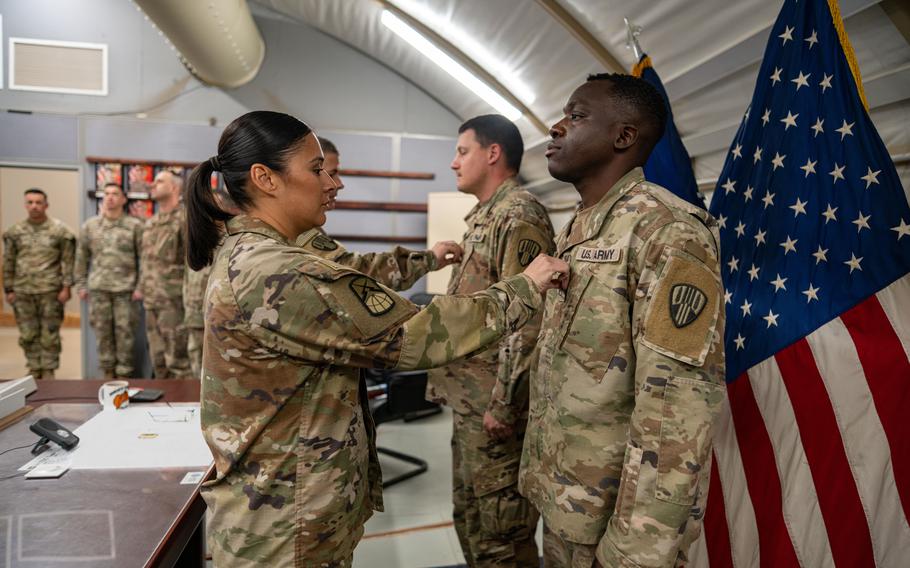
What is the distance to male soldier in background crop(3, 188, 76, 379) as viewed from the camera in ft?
15.8

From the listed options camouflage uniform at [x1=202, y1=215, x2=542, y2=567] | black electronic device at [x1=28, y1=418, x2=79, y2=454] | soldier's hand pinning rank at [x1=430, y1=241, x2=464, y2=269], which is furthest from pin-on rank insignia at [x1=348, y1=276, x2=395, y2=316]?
black electronic device at [x1=28, y1=418, x2=79, y2=454]

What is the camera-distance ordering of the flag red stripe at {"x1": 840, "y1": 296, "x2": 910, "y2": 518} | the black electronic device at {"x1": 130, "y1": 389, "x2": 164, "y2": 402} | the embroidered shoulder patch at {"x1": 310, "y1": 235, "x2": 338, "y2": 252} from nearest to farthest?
the flag red stripe at {"x1": 840, "y1": 296, "x2": 910, "y2": 518}, the black electronic device at {"x1": 130, "y1": 389, "x2": 164, "y2": 402}, the embroidered shoulder patch at {"x1": 310, "y1": 235, "x2": 338, "y2": 252}

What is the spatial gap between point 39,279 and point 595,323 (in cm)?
559

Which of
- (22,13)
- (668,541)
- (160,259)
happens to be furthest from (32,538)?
(22,13)

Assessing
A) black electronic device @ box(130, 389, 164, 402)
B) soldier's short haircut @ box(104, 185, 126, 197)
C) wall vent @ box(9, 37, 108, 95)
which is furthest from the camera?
wall vent @ box(9, 37, 108, 95)

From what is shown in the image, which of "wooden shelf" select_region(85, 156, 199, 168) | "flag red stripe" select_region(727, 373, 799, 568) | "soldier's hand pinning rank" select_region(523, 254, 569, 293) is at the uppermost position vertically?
"wooden shelf" select_region(85, 156, 199, 168)

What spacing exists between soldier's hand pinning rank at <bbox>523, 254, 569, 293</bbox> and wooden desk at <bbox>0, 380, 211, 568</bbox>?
0.97 meters

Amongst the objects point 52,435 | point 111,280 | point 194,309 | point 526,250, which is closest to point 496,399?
point 526,250

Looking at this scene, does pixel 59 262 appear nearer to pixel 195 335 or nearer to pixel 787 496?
pixel 195 335

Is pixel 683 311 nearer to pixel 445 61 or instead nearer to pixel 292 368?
pixel 292 368

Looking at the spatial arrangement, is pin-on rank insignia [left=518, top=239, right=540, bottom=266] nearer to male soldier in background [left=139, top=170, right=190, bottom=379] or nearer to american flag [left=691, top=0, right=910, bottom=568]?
american flag [left=691, top=0, right=910, bottom=568]

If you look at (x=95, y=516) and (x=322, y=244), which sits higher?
(x=322, y=244)

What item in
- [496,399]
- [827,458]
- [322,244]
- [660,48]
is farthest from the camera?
[660,48]

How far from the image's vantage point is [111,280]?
470 centimetres
